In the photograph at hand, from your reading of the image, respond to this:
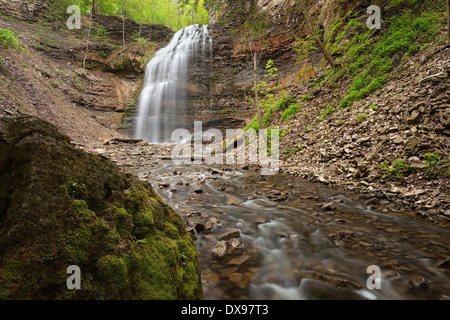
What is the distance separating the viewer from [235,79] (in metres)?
22.8

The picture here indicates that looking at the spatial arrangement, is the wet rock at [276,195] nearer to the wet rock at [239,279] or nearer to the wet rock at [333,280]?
the wet rock at [333,280]

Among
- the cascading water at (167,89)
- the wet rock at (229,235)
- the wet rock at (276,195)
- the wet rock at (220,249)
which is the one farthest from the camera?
the cascading water at (167,89)

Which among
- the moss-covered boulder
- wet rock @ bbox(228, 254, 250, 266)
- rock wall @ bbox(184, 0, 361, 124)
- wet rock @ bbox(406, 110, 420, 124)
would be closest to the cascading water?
rock wall @ bbox(184, 0, 361, 124)

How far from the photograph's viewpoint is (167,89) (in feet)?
75.0

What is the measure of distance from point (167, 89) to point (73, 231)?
23.7 meters

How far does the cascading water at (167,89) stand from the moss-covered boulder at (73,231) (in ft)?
65.4

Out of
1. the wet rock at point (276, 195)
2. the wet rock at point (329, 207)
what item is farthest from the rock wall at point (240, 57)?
the wet rock at point (329, 207)

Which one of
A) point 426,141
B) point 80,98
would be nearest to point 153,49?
point 80,98

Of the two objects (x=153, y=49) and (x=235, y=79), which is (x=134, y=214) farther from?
(x=153, y=49)

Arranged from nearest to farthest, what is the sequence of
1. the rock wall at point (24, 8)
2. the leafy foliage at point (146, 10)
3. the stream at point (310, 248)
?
the stream at point (310, 248) → the rock wall at point (24, 8) → the leafy foliage at point (146, 10)

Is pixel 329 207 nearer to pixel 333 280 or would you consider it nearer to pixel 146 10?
pixel 333 280

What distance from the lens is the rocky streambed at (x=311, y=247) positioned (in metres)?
2.11

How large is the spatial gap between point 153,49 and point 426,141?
92.2 ft

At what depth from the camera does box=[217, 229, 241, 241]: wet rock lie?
9.95 ft
